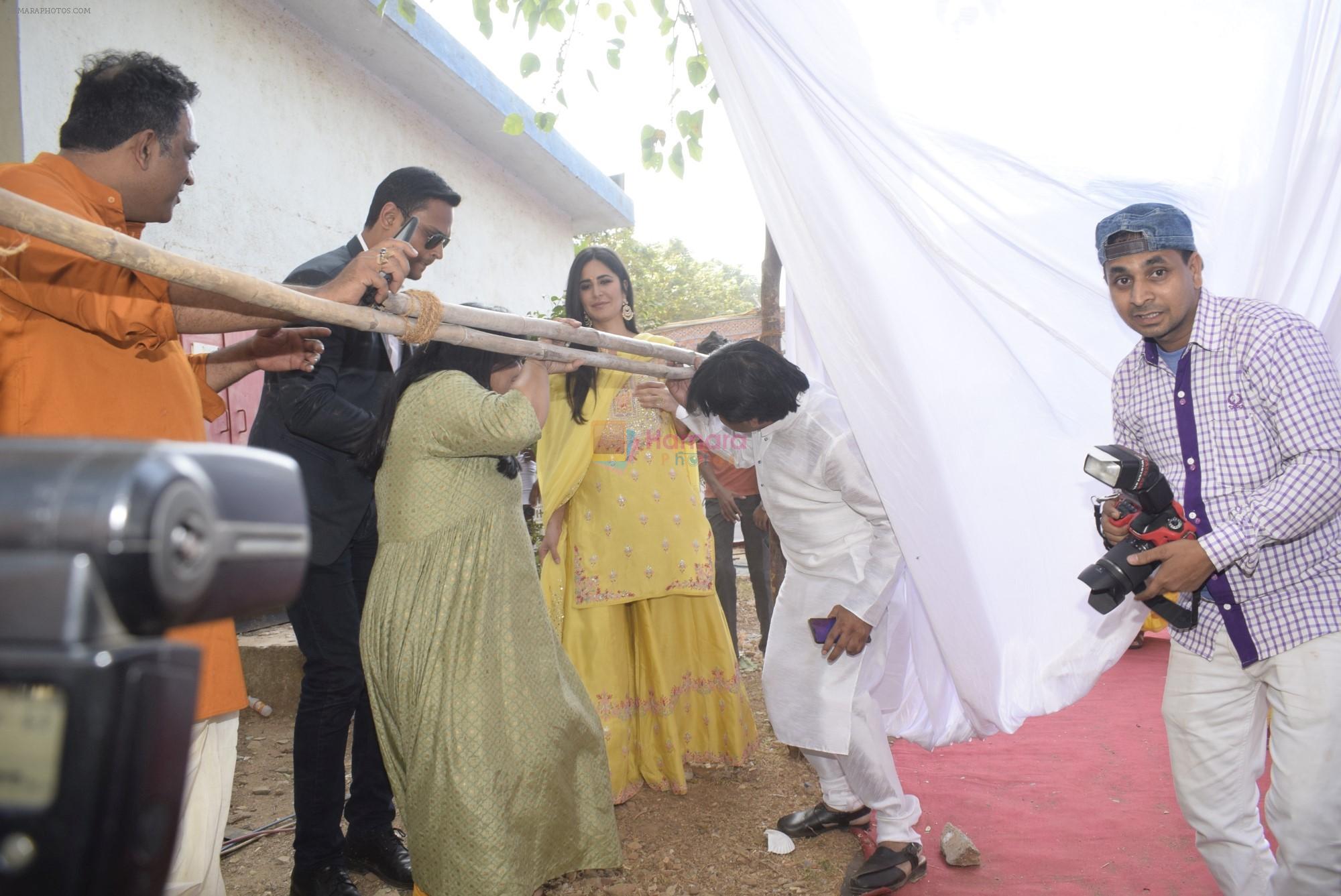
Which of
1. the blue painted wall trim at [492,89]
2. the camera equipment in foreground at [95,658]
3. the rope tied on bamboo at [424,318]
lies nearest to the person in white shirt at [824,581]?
the rope tied on bamboo at [424,318]

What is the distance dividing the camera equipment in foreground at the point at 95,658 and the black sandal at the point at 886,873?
2.41m

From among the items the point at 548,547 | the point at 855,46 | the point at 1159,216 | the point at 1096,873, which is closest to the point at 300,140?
the point at 548,547

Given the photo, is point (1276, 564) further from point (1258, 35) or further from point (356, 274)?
point (356, 274)

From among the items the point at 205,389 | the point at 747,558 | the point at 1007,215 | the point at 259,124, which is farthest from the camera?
the point at 259,124

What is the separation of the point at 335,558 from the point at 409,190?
1.19m

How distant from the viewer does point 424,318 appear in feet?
6.00

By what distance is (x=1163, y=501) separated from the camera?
2.05 meters

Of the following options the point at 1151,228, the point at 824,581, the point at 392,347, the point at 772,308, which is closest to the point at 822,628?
the point at 824,581

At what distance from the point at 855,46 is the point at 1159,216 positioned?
88 centimetres

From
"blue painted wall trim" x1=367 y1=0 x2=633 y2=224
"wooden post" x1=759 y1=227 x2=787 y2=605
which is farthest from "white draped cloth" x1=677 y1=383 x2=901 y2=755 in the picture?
"blue painted wall trim" x1=367 y1=0 x2=633 y2=224

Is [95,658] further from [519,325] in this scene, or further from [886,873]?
[886,873]

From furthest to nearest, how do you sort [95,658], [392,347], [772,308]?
1. [772,308]
2. [392,347]
3. [95,658]

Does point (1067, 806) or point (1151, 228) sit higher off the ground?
point (1151, 228)

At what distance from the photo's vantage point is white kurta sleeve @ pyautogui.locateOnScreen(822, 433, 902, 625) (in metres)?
2.74
